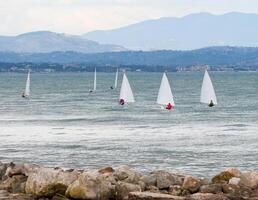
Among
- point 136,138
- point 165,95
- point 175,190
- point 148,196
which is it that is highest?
point 165,95

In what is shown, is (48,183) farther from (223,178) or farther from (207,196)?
(223,178)

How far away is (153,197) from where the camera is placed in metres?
22.6

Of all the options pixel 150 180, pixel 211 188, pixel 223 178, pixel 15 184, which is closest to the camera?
pixel 211 188

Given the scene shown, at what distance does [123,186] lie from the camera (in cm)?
2367

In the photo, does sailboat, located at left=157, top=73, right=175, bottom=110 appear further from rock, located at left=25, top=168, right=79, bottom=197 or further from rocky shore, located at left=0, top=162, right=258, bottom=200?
rock, located at left=25, top=168, right=79, bottom=197

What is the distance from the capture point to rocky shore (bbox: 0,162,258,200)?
75.9 ft

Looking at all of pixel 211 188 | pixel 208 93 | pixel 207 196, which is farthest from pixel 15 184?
pixel 208 93

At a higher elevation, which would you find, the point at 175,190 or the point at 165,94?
the point at 165,94

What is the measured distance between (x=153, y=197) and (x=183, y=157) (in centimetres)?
2133

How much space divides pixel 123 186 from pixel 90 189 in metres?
1.20

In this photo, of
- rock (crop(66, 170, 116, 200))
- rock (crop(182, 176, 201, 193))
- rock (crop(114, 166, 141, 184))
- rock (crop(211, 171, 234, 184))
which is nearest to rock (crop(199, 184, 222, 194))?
rock (crop(182, 176, 201, 193))

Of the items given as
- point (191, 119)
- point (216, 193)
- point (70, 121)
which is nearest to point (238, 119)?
point (191, 119)

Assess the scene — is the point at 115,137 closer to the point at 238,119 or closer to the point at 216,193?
the point at 238,119

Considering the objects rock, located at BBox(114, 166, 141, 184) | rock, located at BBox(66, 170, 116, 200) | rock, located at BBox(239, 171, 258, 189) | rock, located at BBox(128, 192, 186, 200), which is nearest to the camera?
rock, located at BBox(128, 192, 186, 200)
